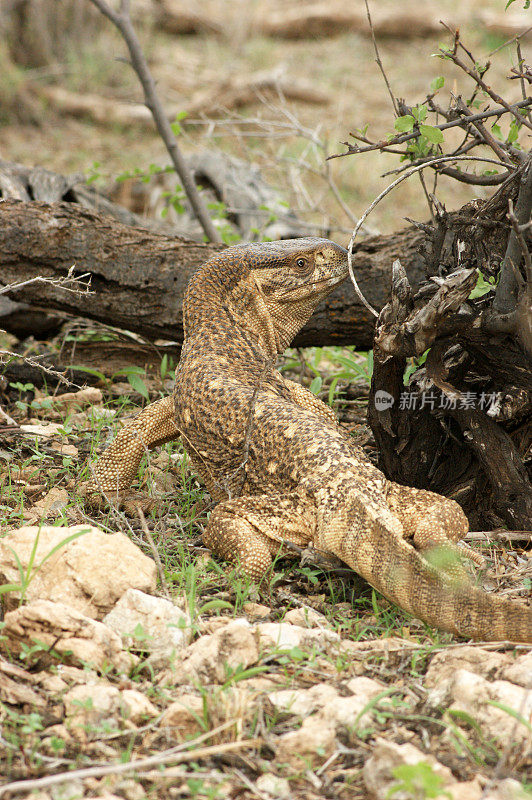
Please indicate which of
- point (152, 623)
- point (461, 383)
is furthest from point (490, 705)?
point (461, 383)

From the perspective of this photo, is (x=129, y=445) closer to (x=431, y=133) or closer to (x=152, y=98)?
(x=431, y=133)

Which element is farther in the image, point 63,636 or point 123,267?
point 123,267

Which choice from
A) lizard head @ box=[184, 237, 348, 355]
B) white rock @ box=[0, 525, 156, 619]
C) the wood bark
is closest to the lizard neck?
lizard head @ box=[184, 237, 348, 355]

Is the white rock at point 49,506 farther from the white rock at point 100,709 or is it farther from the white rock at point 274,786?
the white rock at point 274,786

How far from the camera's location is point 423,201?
11102 millimetres

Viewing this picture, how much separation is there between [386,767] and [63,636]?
1.17 meters

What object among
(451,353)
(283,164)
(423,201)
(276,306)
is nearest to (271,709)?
(451,353)

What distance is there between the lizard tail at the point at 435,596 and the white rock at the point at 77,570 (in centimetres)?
90

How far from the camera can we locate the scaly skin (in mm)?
3107

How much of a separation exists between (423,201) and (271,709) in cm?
950

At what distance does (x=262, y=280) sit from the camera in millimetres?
4551

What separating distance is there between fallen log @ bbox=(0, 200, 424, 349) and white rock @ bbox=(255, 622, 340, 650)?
9.68 feet

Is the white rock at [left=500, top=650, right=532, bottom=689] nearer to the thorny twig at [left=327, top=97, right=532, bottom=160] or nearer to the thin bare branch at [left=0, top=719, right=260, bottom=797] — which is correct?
the thin bare branch at [left=0, top=719, right=260, bottom=797]

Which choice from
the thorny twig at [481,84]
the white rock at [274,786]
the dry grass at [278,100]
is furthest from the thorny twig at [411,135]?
the dry grass at [278,100]
